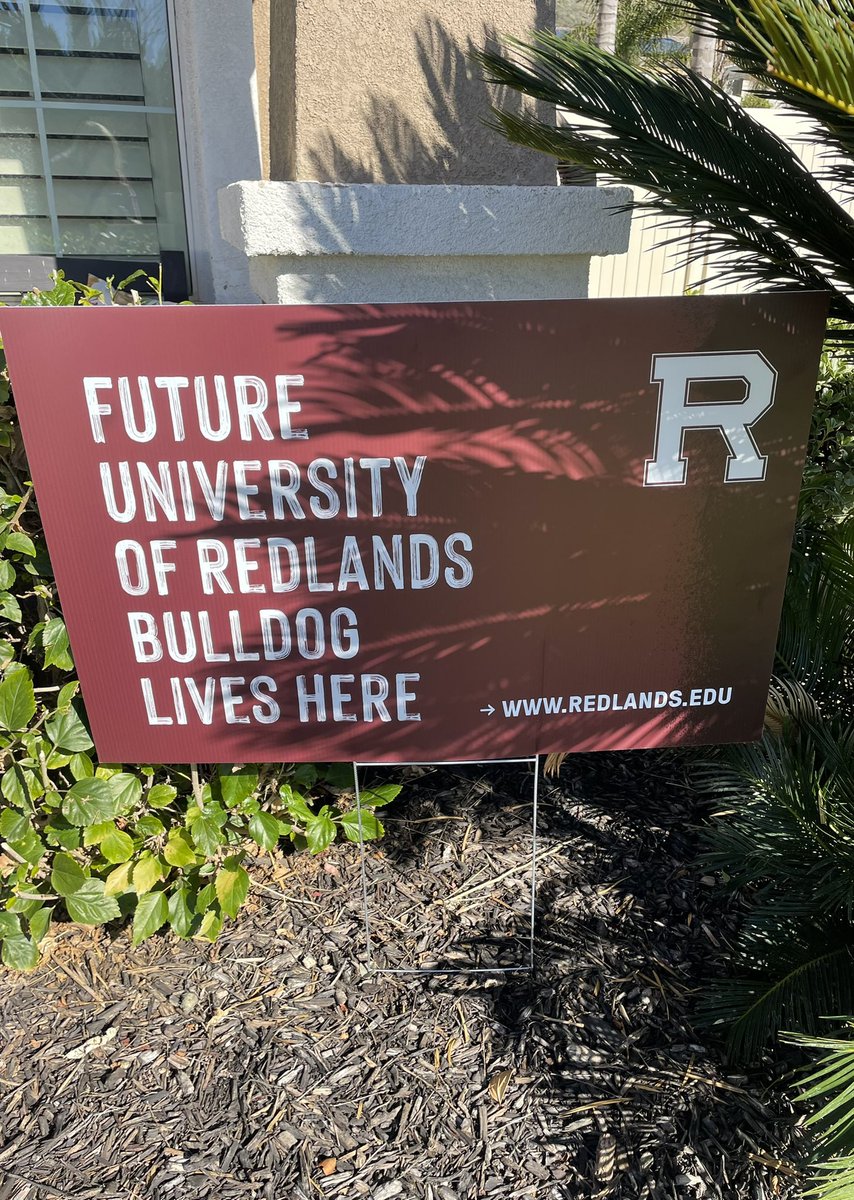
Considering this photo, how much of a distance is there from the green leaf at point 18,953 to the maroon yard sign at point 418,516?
0.59 m

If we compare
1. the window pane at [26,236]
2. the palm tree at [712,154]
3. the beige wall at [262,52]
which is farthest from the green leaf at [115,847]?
the beige wall at [262,52]

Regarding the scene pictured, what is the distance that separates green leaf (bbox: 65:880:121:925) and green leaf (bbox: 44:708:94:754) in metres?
0.38

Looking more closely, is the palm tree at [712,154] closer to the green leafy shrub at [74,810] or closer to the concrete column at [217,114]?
the green leafy shrub at [74,810]

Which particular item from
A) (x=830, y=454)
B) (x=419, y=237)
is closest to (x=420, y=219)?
(x=419, y=237)

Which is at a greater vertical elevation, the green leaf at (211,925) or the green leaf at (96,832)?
the green leaf at (96,832)

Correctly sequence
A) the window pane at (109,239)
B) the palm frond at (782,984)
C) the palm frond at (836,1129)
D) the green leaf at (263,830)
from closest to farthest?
the palm frond at (836,1129)
the palm frond at (782,984)
the green leaf at (263,830)
the window pane at (109,239)

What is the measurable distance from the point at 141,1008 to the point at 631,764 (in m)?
1.87

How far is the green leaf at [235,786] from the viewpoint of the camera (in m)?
2.44

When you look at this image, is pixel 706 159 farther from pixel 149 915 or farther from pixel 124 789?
pixel 149 915

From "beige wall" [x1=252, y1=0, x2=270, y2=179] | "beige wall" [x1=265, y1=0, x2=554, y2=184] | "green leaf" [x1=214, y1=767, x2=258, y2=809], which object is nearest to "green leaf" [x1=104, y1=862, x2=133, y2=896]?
"green leaf" [x1=214, y1=767, x2=258, y2=809]

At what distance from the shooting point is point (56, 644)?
86.3 inches

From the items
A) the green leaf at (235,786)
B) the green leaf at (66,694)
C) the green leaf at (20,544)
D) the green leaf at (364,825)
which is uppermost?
the green leaf at (20,544)

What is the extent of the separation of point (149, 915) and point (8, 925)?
0.35m

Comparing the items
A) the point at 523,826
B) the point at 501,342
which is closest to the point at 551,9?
the point at 501,342
